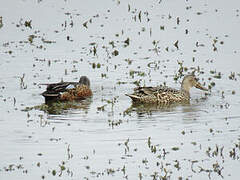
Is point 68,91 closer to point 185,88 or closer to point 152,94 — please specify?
point 152,94

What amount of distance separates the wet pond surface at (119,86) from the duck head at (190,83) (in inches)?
11.5

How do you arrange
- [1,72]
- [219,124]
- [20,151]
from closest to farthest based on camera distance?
[20,151] < [219,124] < [1,72]

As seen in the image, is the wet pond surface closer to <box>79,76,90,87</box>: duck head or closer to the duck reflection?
the duck reflection

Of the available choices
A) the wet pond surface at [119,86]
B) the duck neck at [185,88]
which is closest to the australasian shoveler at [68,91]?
the wet pond surface at [119,86]

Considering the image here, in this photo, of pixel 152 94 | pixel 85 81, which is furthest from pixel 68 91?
pixel 152 94

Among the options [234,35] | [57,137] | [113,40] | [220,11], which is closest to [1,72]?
[113,40]

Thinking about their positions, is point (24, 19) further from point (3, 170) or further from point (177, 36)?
point (3, 170)

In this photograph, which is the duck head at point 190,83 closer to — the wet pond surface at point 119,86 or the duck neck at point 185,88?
the duck neck at point 185,88

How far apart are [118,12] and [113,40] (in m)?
3.45

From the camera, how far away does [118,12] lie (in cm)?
2641

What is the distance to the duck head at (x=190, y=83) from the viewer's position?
706 inches

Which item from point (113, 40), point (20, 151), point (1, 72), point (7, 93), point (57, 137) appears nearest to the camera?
point (20, 151)

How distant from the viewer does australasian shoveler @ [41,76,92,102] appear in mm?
17170

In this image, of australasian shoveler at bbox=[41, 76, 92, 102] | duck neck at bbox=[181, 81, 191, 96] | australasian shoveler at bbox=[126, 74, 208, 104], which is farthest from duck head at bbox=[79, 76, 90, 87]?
duck neck at bbox=[181, 81, 191, 96]
